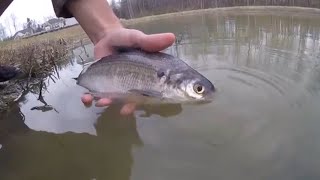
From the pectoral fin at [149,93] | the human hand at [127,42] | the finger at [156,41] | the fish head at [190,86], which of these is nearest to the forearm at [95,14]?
the human hand at [127,42]

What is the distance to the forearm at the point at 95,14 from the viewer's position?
8.45 feet

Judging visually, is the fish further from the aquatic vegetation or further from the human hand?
the aquatic vegetation

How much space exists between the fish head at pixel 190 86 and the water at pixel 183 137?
18.1 inches

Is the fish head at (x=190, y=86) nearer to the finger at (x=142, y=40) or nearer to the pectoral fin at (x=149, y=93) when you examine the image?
the pectoral fin at (x=149, y=93)

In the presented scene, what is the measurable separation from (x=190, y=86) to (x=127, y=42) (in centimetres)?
67

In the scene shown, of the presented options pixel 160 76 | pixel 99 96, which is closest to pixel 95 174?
pixel 99 96

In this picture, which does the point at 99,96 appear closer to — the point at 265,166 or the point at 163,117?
the point at 163,117

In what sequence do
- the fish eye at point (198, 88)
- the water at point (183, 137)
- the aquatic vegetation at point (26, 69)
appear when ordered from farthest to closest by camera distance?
the aquatic vegetation at point (26, 69) < the water at point (183, 137) < the fish eye at point (198, 88)

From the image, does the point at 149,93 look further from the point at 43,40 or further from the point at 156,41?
the point at 43,40

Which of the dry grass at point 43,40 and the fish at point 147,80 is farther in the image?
the dry grass at point 43,40

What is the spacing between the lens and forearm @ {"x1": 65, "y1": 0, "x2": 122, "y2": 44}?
257 cm

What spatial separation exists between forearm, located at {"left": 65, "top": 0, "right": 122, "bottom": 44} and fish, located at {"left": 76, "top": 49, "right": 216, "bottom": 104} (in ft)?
1.05

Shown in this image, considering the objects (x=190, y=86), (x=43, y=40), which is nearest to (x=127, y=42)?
(x=190, y=86)

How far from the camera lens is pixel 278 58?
4.89 meters
